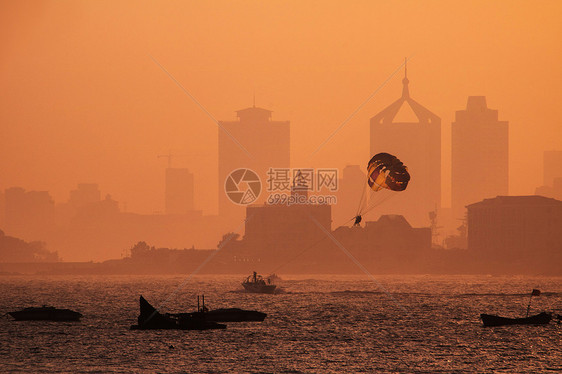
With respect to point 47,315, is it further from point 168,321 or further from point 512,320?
point 512,320

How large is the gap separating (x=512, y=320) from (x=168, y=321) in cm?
4923

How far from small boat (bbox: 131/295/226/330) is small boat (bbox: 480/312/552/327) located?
39.4 m

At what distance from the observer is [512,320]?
432 ft

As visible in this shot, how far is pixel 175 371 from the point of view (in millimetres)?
90375

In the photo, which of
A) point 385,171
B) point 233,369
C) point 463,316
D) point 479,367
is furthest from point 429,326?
point 233,369

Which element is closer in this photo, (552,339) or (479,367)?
(479,367)

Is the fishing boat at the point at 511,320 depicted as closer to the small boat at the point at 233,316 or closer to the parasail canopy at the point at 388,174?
the parasail canopy at the point at 388,174

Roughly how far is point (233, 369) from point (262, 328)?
41928 millimetres

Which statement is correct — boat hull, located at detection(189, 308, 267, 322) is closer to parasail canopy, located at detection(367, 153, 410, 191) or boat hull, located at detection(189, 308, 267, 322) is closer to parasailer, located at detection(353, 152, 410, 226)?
parasailer, located at detection(353, 152, 410, 226)

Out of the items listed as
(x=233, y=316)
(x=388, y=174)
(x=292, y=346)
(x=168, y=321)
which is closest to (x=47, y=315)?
(x=233, y=316)

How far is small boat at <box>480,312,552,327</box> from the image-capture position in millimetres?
130875

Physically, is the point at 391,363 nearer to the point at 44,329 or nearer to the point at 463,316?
the point at 44,329

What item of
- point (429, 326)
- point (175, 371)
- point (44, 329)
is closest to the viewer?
point (175, 371)

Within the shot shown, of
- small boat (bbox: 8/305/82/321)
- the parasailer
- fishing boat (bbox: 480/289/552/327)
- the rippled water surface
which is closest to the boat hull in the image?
the rippled water surface
